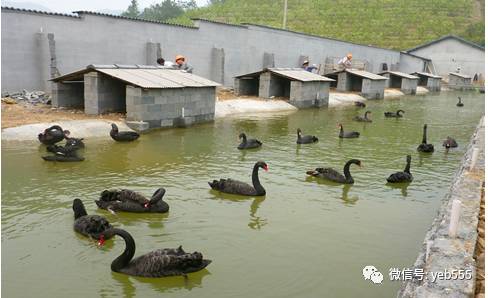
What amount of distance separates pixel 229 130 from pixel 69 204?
10799 millimetres

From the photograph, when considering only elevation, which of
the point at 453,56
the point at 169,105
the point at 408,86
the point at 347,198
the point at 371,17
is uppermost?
the point at 371,17

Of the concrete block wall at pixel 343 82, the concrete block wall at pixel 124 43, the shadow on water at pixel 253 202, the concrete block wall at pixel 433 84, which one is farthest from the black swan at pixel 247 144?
the concrete block wall at pixel 433 84

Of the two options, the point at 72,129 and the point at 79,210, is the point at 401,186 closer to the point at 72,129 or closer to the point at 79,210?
the point at 79,210

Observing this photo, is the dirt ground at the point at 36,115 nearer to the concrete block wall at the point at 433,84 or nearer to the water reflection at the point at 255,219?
the water reflection at the point at 255,219

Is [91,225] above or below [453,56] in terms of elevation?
below

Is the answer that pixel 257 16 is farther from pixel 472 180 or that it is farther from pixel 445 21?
pixel 472 180

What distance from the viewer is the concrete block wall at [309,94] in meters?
28.4

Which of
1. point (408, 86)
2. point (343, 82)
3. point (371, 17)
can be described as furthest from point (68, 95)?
point (371, 17)

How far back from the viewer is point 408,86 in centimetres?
4856

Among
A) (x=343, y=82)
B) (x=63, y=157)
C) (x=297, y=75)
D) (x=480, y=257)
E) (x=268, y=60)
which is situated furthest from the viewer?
(x=343, y=82)

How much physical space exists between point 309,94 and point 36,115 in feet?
56.1

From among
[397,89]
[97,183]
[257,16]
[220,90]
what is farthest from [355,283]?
[257,16]

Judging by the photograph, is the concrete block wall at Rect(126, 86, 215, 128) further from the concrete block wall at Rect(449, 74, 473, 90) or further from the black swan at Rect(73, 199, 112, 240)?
the concrete block wall at Rect(449, 74, 473, 90)

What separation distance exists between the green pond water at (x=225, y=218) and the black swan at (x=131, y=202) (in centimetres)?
16
